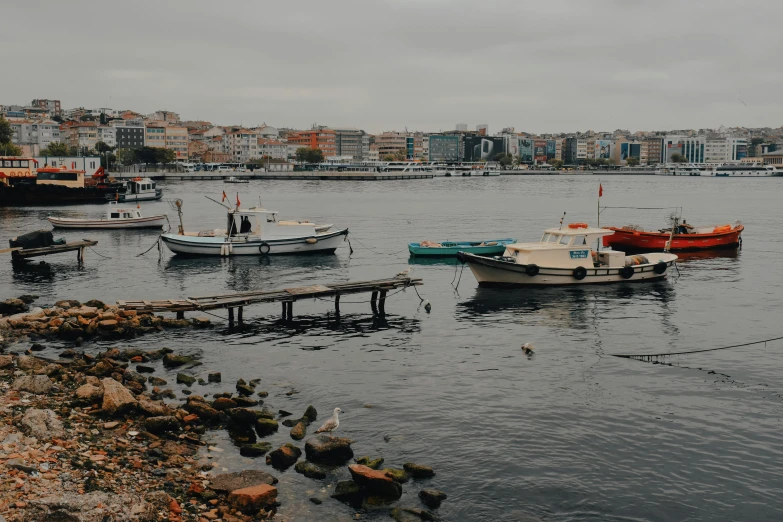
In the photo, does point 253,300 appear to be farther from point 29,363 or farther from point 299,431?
point 299,431

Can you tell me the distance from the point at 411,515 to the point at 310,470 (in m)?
2.67

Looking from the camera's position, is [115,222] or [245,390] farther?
[115,222]

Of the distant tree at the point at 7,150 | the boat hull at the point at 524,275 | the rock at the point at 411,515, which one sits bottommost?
the rock at the point at 411,515

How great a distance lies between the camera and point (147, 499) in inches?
520

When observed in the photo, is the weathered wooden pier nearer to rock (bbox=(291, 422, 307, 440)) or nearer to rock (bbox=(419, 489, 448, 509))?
rock (bbox=(291, 422, 307, 440))

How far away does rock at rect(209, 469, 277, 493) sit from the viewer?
46.6 feet

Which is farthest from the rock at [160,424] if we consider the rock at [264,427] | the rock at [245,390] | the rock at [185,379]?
the rock at [185,379]

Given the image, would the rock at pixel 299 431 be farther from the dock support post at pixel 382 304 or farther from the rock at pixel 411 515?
the dock support post at pixel 382 304

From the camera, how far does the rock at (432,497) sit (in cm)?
1446

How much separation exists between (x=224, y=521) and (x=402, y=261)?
114 feet

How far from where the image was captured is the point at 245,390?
67.6 feet

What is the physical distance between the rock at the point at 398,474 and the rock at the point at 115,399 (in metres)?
6.29

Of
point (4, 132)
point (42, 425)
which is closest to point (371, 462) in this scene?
point (42, 425)

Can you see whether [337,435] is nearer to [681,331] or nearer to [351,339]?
[351,339]
